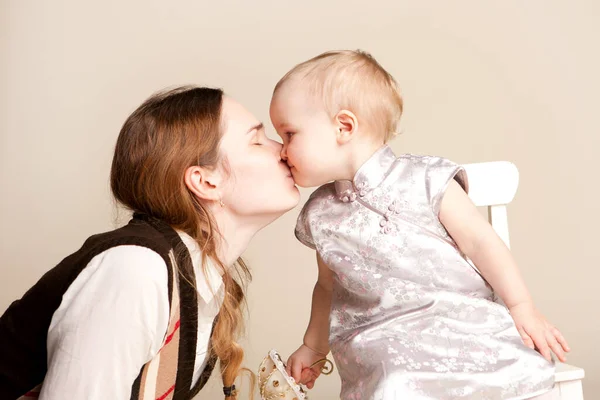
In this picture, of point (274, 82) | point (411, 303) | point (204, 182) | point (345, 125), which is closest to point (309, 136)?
point (345, 125)

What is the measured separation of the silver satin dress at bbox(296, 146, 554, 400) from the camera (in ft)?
4.91

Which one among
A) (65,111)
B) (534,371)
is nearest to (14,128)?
(65,111)

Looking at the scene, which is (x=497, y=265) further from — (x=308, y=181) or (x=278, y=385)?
(x=278, y=385)

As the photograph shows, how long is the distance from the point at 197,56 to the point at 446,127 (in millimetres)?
903

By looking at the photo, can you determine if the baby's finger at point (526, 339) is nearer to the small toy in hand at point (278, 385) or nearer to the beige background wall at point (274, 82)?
the small toy in hand at point (278, 385)

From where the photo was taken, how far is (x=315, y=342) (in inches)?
70.9

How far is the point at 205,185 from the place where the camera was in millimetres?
1622

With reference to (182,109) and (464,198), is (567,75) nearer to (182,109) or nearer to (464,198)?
(464,198)

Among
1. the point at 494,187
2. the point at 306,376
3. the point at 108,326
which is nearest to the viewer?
the point at 108,326

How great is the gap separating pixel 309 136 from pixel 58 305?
1.91 feet

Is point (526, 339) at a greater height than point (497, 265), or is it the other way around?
point (497, 265)

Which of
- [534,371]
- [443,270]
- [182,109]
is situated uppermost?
[182,109]

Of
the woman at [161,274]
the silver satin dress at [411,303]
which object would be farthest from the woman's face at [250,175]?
the silver satin dress at [411,303]

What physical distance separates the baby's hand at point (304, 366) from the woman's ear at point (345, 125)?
0.50 meters
